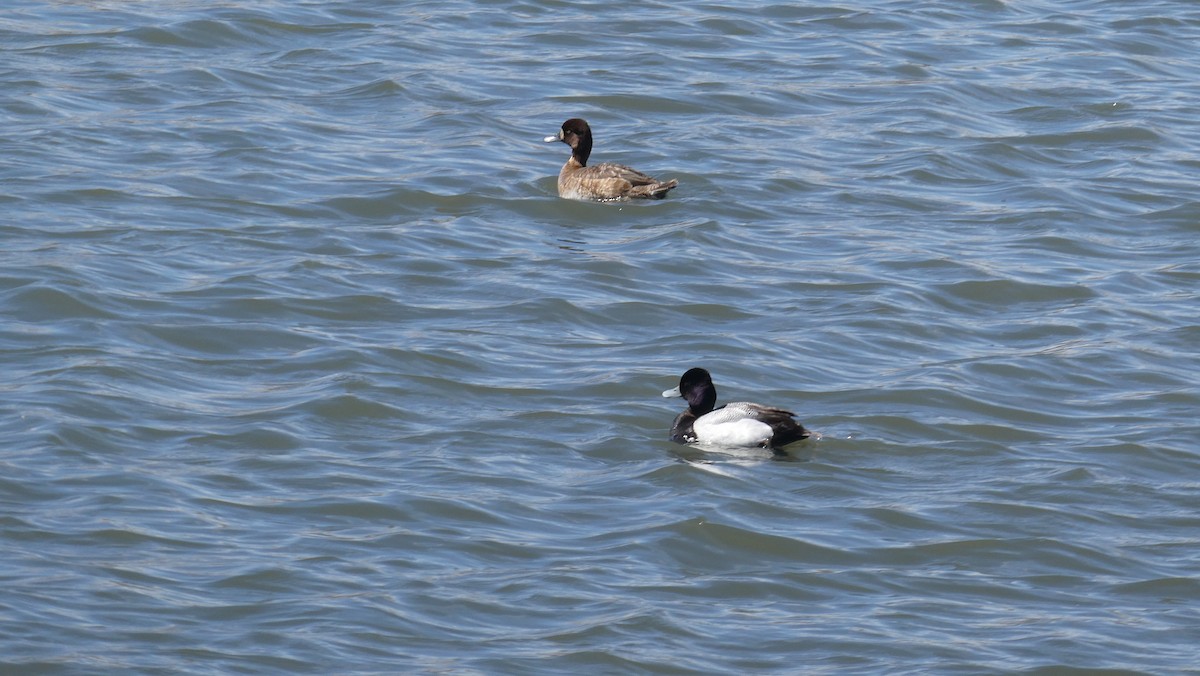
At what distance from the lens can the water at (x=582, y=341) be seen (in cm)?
822

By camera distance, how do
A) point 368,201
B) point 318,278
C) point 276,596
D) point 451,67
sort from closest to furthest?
point 276,596, point 318,278, point 368,201, point 451,67

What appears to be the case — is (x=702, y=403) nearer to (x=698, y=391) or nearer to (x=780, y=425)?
(x=698, y=391)

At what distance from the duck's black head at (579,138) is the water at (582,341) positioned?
345 mm

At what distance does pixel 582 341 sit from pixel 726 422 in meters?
1.81

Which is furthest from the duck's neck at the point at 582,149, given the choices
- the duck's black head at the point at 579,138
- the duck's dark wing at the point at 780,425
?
the duck's dark wing at the point at 780,425

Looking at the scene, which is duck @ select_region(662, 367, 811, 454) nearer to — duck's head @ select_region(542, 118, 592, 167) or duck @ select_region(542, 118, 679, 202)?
duck @ select_region(542, 118, 679, 202)

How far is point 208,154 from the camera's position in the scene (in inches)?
596

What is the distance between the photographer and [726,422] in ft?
34.1

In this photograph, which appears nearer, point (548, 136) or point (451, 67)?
point (548, 136)

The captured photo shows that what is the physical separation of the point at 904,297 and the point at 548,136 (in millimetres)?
4350

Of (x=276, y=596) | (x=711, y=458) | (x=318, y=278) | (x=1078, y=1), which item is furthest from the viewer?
(x=1078, y=1)

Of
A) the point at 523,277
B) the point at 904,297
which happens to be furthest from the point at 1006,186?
the point at 523,277

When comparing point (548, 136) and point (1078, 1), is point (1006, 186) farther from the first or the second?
point (1078, 1)

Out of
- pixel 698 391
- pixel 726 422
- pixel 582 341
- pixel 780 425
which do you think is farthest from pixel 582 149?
pixel 780 425
